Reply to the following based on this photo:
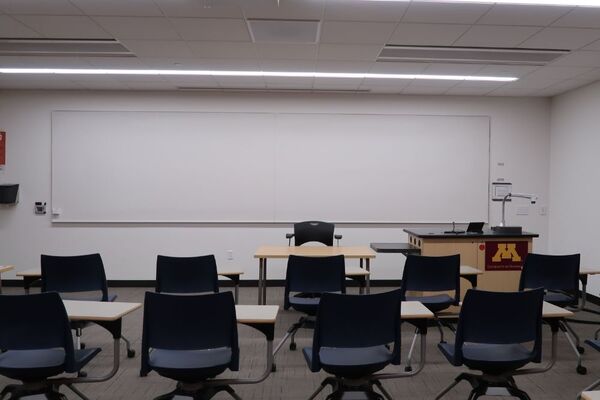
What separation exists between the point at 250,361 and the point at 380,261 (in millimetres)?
3611

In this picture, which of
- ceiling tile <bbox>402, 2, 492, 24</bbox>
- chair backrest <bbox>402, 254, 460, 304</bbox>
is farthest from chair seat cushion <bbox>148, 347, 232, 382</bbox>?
ceiling tile <bbox>402, 2, 492, 24</bbox>

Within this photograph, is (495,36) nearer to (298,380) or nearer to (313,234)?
(313,234)

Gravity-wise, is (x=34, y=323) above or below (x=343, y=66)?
below

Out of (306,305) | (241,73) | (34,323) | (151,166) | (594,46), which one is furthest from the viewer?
(151,166)

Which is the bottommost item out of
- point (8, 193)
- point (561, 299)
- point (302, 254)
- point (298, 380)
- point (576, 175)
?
point (298, 380)

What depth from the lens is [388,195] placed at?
6.94 m

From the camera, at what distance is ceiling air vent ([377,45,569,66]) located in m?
4.69

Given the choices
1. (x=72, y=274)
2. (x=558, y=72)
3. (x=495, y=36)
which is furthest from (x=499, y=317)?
(x=558, y=72)

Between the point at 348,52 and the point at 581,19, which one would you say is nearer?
the point at 581,19

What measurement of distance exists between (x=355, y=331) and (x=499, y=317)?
83cm

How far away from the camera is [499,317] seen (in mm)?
2541

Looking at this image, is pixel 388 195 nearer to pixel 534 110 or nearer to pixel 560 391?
pixel 534 110

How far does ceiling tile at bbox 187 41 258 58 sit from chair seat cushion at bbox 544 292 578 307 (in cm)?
380

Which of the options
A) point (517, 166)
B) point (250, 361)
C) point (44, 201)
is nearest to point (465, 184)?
point (517, 166)
